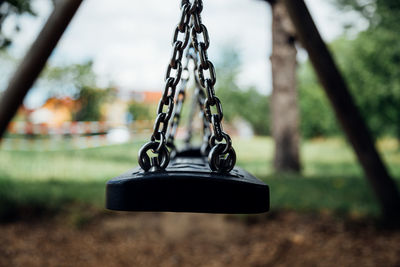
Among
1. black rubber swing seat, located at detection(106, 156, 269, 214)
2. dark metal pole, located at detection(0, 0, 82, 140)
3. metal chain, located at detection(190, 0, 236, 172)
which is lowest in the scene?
black rubber swing seat, located at detection(106, 156, 269, 214)

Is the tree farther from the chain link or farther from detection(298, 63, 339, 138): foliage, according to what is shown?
the chain link

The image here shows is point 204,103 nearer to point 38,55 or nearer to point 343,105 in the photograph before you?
point 38,55

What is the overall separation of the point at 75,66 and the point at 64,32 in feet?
33.4

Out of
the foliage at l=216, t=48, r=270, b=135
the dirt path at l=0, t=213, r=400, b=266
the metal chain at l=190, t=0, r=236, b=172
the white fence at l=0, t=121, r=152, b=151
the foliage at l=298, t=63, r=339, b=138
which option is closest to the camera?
the metal chain at l=190, t=0, r=236, b=172

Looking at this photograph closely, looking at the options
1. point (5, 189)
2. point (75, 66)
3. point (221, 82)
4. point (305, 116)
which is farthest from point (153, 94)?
point (5, 189)

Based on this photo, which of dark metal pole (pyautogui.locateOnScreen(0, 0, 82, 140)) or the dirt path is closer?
dark metal pole (pyautogui.locateOnScreen(0, 0, 82, 140))

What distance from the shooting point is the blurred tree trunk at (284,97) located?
27.6 ft

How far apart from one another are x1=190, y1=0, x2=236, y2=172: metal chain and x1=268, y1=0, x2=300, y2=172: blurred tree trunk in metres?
7.27

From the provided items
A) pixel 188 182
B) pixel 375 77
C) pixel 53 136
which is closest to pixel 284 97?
pixel 375 77

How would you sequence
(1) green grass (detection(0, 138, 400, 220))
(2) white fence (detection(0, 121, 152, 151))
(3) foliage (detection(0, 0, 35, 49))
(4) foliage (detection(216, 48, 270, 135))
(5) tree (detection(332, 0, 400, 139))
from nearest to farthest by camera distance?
(3) foliage (detection(0, 0, 35, 49))
(1) green grass (detection(0, 138, 400, 220))
(5) tree (detection(332, 0, 400, 139))
(2) white fence (detection(0, 121, 152, 151))
(4) foliage (detection(216, 48, 270, 135))

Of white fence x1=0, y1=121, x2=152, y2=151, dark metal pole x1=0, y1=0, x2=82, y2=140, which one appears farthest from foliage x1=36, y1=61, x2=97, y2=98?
dark metal pole x1=0, y1=0, x2=82, y2=140

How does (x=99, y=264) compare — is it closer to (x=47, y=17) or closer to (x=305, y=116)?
(x=47, y=17)

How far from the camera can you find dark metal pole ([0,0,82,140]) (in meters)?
2.99

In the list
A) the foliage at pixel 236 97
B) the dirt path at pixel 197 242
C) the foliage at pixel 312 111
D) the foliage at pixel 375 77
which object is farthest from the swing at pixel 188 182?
the foliage at pixel 236 97
